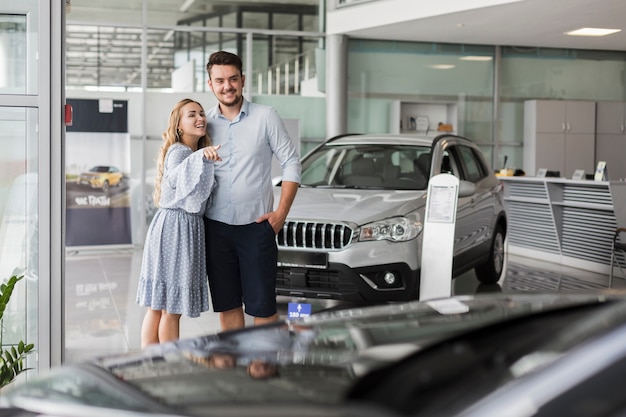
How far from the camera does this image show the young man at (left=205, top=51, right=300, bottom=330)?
4777mm

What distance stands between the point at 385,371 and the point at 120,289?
8.99 m

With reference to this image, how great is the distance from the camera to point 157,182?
5051mm

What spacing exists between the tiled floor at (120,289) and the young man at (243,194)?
1398 mm

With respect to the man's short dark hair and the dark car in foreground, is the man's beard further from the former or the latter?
the dark car in foreground

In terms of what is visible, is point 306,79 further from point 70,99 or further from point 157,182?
point 157,182

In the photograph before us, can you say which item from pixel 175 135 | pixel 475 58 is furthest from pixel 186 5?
pixel 175 135

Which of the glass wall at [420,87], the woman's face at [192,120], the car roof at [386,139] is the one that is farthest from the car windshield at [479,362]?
the glass wall at [420,87]

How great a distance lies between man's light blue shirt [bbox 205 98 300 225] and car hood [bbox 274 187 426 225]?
2.63 meters

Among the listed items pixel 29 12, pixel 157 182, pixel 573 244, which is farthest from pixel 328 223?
pixel 573 244

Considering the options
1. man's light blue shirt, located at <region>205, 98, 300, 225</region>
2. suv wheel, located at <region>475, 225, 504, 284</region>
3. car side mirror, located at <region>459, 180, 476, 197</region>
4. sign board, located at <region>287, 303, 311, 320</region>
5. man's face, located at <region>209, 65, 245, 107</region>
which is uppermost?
man's face, located at <region>209, 65, 245, 107</region>

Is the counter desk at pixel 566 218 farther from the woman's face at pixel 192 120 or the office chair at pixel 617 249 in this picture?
the woman's face at pixel 192 120

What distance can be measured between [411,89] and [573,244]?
5.43 metres

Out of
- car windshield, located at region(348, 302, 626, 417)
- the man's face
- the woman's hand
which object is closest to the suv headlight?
the man's face

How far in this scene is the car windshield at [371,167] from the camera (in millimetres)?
Answer: 8430
